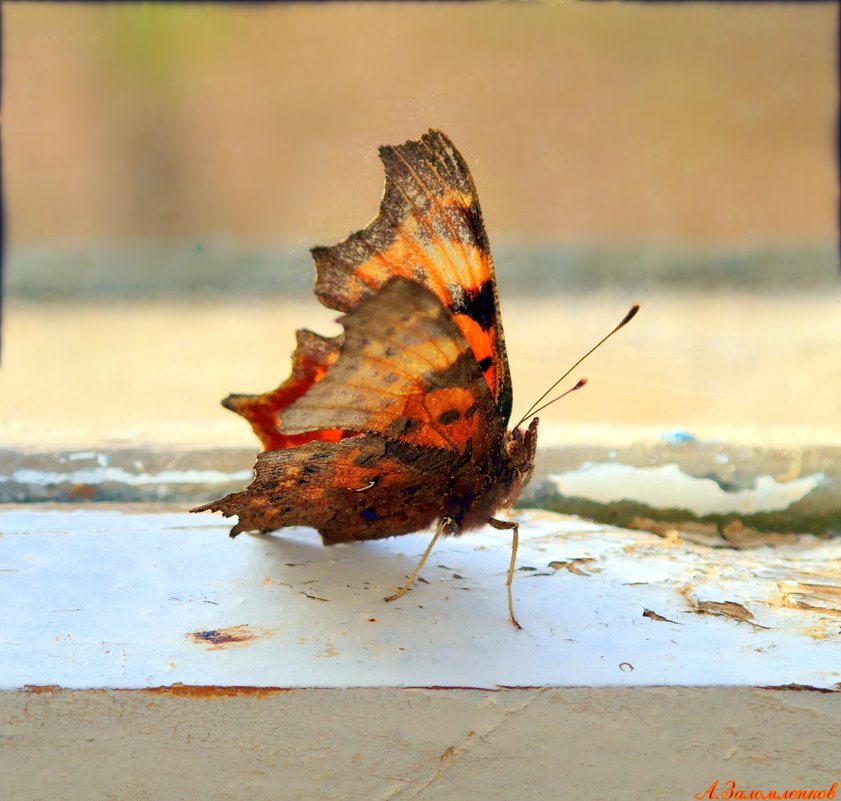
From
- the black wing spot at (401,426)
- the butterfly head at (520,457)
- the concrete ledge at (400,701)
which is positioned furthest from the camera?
the butterfly head at (520,457)

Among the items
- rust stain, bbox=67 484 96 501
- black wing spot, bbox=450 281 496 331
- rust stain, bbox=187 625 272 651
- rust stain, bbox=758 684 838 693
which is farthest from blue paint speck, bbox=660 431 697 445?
rust stain, bbox=67 484 96 501

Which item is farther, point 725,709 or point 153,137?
point 153,137

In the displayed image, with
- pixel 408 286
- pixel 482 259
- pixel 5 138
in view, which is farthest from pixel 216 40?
pixel 408 286

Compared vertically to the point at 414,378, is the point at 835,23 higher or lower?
higher

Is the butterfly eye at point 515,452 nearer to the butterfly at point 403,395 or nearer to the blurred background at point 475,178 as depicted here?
the butterfly at point 403,395

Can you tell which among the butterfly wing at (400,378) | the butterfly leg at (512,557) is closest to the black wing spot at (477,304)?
the butterfly wing at (400,378)

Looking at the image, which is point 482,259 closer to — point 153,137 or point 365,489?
point 365,489

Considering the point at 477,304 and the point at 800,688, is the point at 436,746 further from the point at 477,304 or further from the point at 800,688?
the point at 477,304

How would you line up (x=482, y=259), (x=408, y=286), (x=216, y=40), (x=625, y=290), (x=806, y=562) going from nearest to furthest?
(x=408, y=286)
(x=482, y=259)
(x=806, y=562)
(x=216, y=40)
(x=625, y=290)
